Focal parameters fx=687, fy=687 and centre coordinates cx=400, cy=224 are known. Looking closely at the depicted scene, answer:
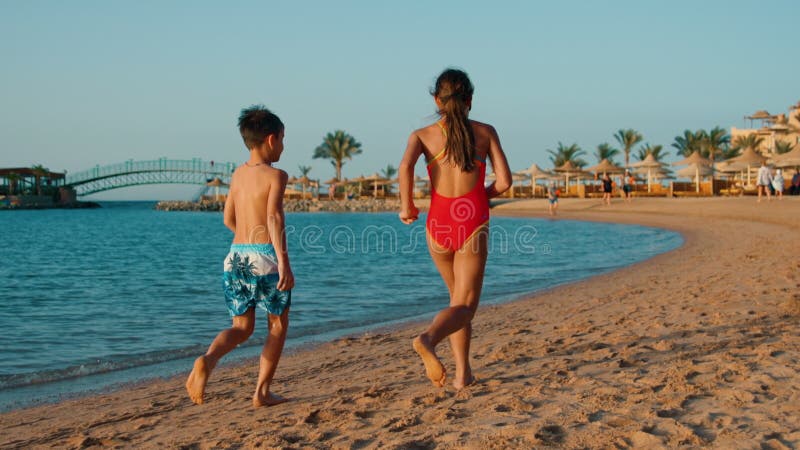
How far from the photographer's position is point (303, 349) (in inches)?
255

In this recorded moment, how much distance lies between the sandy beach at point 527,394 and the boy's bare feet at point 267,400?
0.06m

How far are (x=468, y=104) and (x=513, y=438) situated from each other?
1708 mm

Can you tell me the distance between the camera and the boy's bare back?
3.51 m

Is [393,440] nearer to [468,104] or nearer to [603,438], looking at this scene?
[603,438]

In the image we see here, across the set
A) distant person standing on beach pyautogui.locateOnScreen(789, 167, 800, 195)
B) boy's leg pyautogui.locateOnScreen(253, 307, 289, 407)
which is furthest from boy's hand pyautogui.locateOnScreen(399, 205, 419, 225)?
distant person standing on beach pyautogui.locateOnScreen(789, 167, 800, 195)

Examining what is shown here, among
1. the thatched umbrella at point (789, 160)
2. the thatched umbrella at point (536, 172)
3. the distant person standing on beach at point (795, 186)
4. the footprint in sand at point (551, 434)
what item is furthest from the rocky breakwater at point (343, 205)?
the footprint in sand at point (551, 434)

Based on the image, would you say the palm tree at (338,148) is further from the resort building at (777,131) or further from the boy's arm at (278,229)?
the boy's arm at (278,229)

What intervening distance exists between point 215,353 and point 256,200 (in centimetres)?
82

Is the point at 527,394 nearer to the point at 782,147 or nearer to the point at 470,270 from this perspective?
the point at 470,270

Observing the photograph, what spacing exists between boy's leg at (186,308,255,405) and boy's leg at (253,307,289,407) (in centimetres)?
13

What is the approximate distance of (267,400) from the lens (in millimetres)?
3932

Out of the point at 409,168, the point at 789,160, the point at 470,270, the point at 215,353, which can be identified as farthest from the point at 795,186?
the point at 215,353

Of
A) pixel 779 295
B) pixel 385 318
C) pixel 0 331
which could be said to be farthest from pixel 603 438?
pixel 0 331

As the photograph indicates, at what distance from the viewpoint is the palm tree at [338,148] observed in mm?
90012
